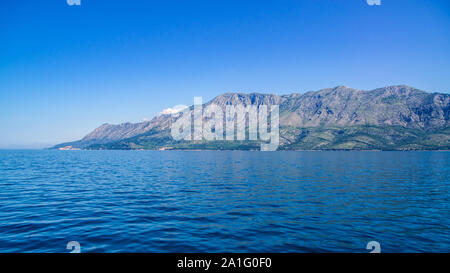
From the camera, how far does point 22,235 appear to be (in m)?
22.3

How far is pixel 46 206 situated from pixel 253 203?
1137 inches

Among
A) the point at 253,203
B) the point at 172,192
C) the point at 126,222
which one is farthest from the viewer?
the point at 172,192

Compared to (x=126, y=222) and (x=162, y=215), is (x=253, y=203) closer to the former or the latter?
(x=162, y=215)
